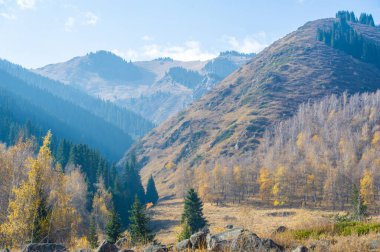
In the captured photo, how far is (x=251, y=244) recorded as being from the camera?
1102cm

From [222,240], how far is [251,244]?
1503 millimetres

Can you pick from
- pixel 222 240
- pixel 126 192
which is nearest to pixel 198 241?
pixel 222 240

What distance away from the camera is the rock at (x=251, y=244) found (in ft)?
35.6

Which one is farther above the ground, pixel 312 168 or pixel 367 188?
pixel 312 168

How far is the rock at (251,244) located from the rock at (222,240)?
0.33 meters

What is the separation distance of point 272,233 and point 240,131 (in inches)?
6798

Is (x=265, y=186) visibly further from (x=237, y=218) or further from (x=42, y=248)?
(x=42, y=248)

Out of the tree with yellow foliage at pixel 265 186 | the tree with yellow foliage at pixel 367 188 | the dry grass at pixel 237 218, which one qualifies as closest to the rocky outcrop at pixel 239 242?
the dry grass at pixel 237 218

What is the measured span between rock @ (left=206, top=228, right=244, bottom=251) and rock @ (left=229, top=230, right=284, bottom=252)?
33 cm

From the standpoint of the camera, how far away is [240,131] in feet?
607

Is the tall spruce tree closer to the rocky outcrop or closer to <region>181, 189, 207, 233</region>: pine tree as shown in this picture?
<region>181, 189, 207, 233</region>: pine tree

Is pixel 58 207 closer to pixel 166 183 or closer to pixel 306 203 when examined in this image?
pixel 306 203

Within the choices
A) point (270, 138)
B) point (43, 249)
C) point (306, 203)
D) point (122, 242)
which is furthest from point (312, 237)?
point (270, 138)

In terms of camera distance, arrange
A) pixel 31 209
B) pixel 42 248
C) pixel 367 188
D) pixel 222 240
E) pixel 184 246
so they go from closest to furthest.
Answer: pixel 222 240, pixel 184 246, pixel 42 248, pixel 31 209, pixel 367 188
